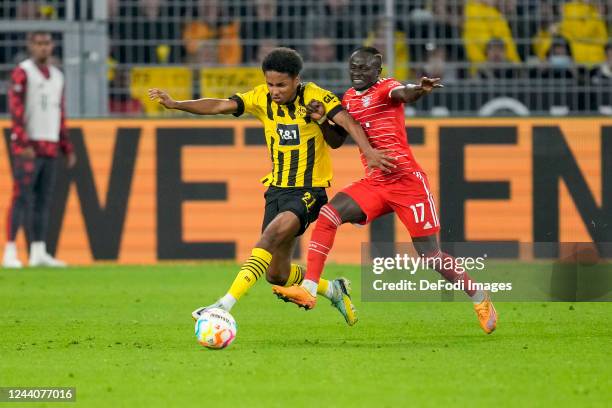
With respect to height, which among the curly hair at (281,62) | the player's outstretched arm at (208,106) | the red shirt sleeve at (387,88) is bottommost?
the player's outstretched arm at (208,106)

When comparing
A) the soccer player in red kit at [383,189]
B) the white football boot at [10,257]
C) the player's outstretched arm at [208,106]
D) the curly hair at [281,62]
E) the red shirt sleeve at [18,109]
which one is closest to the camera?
the curly hair at [281,62]

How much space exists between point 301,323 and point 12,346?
92.5 inches

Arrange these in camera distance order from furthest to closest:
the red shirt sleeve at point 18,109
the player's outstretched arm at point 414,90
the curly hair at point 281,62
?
the red shirt sleeve at point 18,109 → the curly hair at point 281,62 → the player's outstretched arm at point 414,90

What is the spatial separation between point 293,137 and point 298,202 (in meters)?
0.47

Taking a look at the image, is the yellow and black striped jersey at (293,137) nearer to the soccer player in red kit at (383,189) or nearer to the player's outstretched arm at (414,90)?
the soccer player in red kit at (383,189)

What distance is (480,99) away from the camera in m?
15.6

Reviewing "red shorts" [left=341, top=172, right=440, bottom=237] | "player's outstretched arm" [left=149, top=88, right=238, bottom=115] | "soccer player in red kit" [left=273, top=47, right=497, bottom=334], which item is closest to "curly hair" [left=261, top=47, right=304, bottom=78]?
"player's outstretched arm" [left=149, top=88, right=238, bottom=115]

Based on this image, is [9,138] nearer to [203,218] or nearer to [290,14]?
[203,218]

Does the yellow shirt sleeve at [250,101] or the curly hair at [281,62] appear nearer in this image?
the curly hair at [281,62]

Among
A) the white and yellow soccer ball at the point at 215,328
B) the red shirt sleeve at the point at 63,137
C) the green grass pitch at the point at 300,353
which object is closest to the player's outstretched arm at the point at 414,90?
the green grass pitch at the point at 300,353

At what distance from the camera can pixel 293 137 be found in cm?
932

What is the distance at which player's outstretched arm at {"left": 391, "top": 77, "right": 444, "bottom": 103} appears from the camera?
861cm

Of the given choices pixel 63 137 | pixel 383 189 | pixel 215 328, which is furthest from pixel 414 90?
pixel 63 137

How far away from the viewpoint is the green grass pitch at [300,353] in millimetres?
6672
